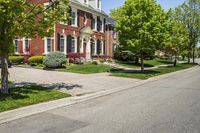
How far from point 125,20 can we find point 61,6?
13.0 m

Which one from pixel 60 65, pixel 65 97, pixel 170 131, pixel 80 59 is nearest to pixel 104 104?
pixel 65 97

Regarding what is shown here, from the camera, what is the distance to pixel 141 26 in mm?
25125

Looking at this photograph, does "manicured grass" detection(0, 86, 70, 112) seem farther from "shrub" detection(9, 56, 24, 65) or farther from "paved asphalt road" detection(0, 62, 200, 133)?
"shrub" detection(9, 56, 24, 65)

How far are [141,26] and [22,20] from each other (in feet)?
49.3

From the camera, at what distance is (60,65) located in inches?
1101

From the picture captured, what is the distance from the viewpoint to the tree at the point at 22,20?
34.5 ft

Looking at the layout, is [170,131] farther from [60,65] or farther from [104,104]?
[60,65]

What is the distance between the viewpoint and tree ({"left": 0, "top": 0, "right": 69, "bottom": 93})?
10505 mm

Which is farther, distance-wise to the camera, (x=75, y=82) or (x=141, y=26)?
(x=141, y=26)

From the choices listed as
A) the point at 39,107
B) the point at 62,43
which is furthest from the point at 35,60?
the point at 39,107

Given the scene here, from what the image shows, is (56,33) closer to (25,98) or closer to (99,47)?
(99,47)

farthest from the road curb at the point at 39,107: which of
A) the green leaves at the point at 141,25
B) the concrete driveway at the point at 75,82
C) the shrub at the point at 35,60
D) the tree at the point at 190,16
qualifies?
the tree at the point at 190,16

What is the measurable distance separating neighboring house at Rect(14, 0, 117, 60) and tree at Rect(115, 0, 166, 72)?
8.34 meters

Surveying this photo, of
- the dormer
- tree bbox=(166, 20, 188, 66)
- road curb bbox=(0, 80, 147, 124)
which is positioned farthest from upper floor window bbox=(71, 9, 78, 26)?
road curb bbox=(0, 80, 147, 124)
